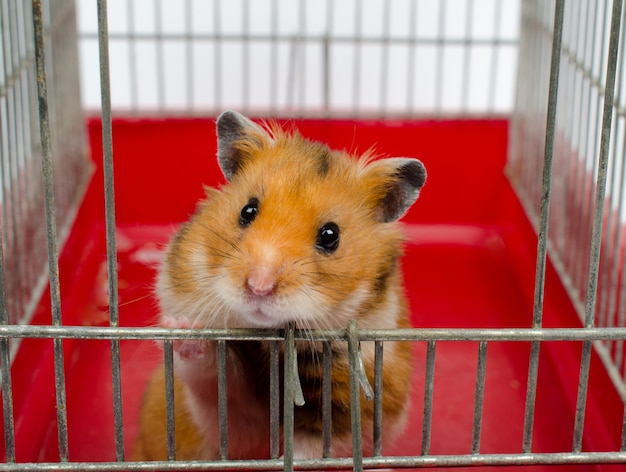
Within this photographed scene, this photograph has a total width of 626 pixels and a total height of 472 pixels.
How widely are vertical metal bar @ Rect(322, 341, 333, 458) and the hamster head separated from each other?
55 mm

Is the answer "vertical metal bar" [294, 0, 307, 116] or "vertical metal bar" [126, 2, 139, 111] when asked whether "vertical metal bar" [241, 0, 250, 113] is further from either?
"vertical metal bar" [126, 2, 139, 111]

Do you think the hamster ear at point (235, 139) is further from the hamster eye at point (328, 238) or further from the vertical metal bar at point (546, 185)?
the vertical metal bar at point (546, 185)

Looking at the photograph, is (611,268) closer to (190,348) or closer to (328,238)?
(328,238)

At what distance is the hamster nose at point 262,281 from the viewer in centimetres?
130

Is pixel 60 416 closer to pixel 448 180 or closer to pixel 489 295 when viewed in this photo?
pixel 489 295

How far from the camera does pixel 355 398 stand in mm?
1276

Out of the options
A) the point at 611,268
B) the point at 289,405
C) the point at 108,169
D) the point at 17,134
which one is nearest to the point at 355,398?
the point at 289,405

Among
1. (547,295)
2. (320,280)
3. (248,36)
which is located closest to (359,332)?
(320,280)

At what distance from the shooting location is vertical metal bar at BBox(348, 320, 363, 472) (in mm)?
1261

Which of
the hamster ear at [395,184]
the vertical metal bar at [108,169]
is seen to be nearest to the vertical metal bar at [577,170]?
the hamster ear at [395,184]

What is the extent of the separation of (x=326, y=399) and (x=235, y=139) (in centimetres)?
48

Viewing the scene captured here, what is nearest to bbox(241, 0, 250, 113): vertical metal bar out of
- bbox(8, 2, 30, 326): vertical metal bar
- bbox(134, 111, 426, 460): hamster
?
bbox(8, 2, 30, 326): vertical metal bar

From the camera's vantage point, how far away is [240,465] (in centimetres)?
140

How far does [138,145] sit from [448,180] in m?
0.93
